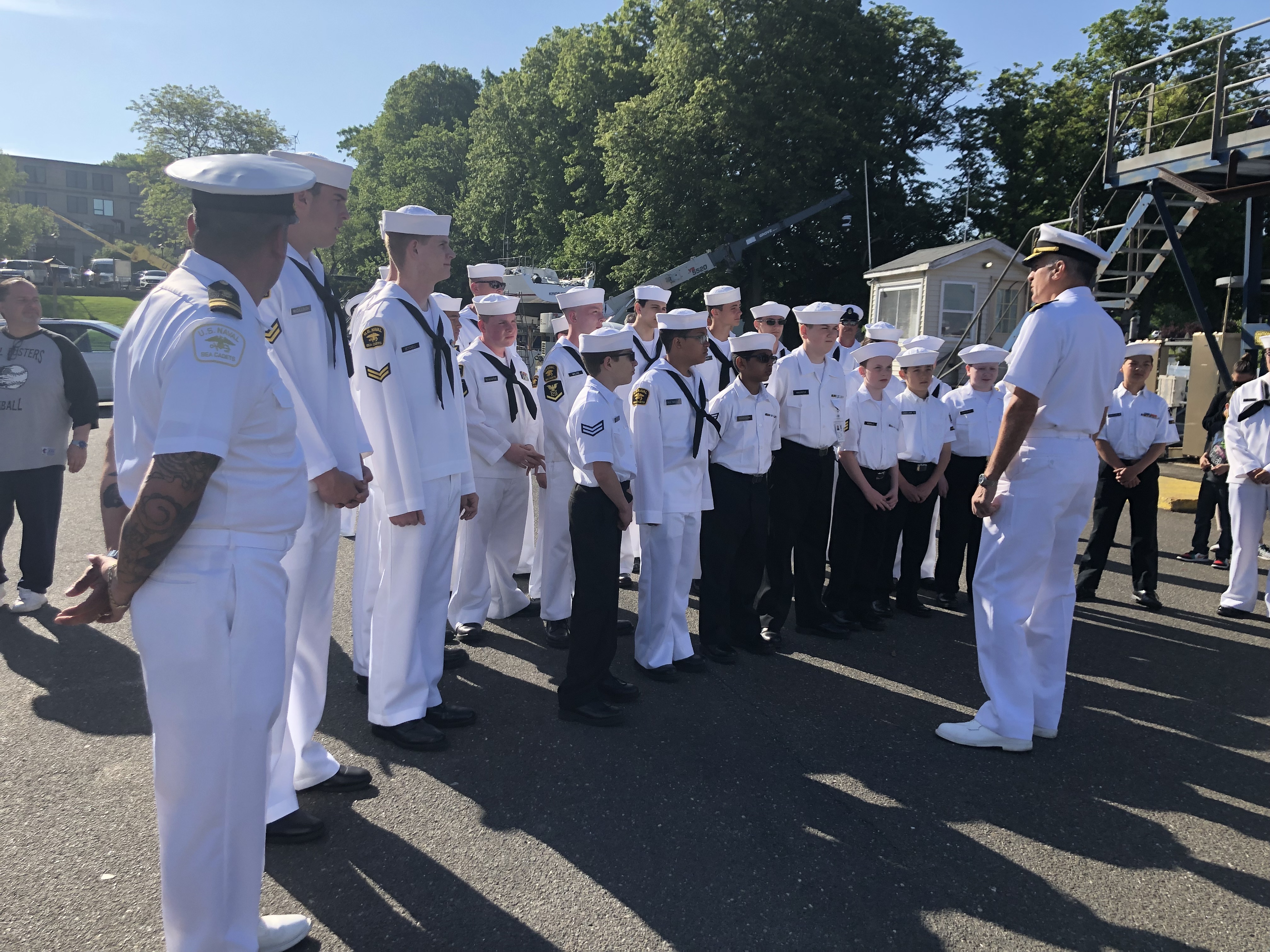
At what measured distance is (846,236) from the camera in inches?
1198

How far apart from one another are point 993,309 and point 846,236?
9.47 metres

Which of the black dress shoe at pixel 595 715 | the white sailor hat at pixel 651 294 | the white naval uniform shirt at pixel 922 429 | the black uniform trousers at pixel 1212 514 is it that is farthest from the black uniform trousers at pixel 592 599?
the black uniform trousers at pixel 1212 514

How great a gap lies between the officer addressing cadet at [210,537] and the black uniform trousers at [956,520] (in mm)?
5840

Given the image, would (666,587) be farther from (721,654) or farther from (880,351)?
(880,351)

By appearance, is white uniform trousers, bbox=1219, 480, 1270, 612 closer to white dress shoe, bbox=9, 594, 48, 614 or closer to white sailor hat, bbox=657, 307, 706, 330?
white sailor hat, bbox=657, 307, 706, 330

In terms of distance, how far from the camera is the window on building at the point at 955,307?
20.8 meters

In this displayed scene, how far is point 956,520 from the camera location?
23.0 feet

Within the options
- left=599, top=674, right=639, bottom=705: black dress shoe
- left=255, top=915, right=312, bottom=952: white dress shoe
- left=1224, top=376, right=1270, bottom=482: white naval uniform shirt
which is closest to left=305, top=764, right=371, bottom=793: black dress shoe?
left=255, top=915, right=312, bottom=952: white dress shoe

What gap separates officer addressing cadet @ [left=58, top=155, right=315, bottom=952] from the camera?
6.52ft

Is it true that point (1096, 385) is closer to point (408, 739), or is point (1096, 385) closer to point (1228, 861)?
point (1228, 861)

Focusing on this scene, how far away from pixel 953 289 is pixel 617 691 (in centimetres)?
1878

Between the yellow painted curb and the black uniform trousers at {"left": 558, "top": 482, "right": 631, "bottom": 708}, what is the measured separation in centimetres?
913

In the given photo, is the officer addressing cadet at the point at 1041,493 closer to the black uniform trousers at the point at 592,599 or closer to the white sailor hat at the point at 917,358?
the black uniform trousers at the point at 592,599

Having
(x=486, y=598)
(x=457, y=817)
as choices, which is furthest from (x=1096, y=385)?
(x=486, y=598)
